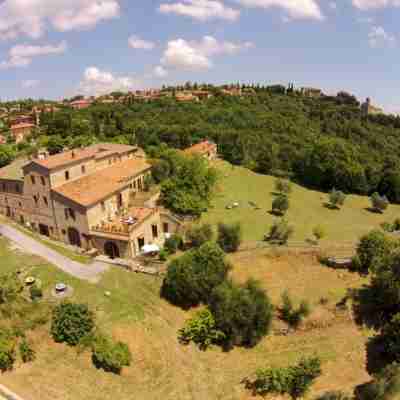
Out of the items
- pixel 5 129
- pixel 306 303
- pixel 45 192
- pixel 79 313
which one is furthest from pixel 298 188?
pixel 5 129

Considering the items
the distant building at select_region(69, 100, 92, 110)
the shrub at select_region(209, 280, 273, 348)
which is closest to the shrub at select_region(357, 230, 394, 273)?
the shrub at select_region(209, 280, 273, 348)

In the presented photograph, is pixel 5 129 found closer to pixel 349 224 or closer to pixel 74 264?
pixel 74 264

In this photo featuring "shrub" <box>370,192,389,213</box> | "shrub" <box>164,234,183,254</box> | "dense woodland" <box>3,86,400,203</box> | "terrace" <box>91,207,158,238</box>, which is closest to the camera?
"terrace" <box>91,207,158,238</box>

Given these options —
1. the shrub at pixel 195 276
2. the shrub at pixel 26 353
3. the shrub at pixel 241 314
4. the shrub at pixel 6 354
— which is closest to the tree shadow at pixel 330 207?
the shrub at pixel 195 276

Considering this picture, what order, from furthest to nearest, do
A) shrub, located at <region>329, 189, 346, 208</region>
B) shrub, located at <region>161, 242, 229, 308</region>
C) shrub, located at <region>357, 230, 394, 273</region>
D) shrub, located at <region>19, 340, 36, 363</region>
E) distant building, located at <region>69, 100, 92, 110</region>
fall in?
1. distant building, located at <region>69, 100, 92, 110</region>
2. shrub, located at <region>329, 189, 346, 208</region>
3. shrub, located at <region>357, 230, 394, 273</region>
4. shrub, located at <region>161, 242, 229, 308</region>
5. shrub, located at <region>19, 340, 36, 363</region>

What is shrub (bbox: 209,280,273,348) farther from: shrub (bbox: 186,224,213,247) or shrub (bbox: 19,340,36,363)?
shrub (bbox: 19,340,36,363)

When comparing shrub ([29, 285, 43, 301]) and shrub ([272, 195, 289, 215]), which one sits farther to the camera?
shrub ([272, 195, 289, 215])

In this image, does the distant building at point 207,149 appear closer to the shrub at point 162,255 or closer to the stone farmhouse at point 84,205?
the stone farmhouse at point 84,205

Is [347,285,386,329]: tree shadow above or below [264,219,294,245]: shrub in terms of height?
below
